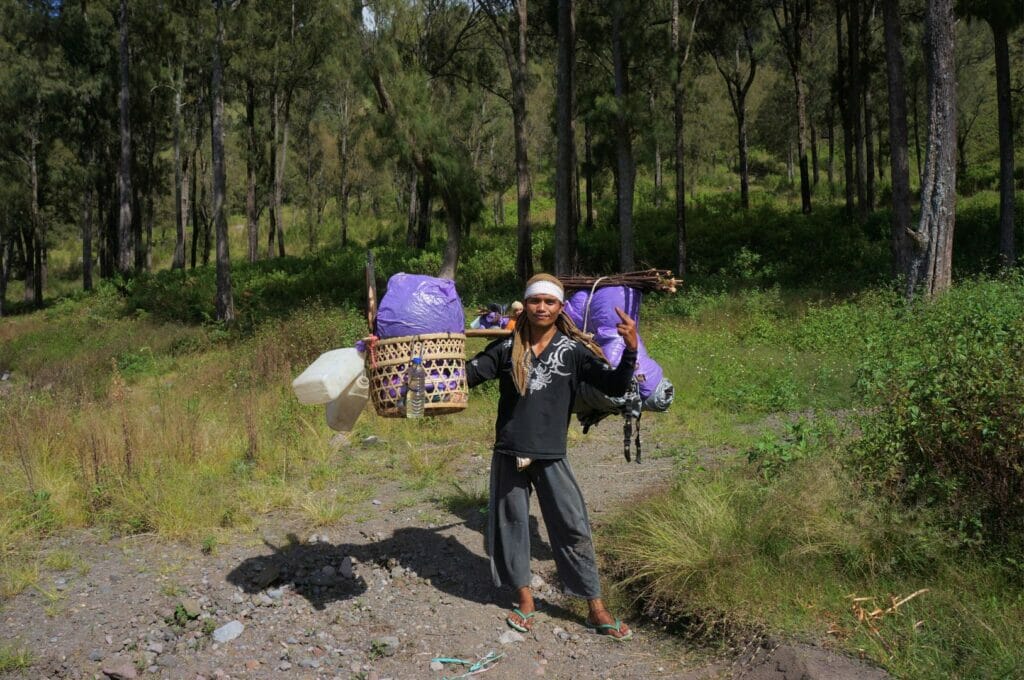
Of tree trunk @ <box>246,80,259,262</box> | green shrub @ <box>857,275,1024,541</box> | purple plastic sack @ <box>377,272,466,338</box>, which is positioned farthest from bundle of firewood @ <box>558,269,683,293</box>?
tree trunk @ <box>246,80,259,262</box>

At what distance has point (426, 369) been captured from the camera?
3812 millimetres

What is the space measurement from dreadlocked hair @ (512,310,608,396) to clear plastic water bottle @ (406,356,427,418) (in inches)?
20.0

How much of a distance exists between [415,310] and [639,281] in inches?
53.5

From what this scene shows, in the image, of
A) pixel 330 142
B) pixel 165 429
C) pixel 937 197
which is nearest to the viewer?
pixel 165 429

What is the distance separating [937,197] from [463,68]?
54.3 feet

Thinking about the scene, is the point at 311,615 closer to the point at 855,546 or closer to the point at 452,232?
the point at 855,546

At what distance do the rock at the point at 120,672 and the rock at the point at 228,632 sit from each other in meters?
0.43

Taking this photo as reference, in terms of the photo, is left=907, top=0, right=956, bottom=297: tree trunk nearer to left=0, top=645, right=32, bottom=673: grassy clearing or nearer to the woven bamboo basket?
the woven bamboo basket

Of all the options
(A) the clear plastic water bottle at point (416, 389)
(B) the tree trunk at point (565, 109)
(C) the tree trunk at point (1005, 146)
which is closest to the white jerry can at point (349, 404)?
(A) the clear plastic water bottle at point (416, 389)

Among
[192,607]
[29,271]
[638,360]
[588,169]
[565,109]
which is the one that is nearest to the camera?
[192,607]

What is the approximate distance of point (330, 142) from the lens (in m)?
45.0

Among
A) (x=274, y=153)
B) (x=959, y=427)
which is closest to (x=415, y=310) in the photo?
(x=959, y=427)

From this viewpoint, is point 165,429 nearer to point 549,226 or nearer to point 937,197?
point 937,197

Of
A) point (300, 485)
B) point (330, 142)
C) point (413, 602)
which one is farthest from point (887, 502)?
point (330, 142)
